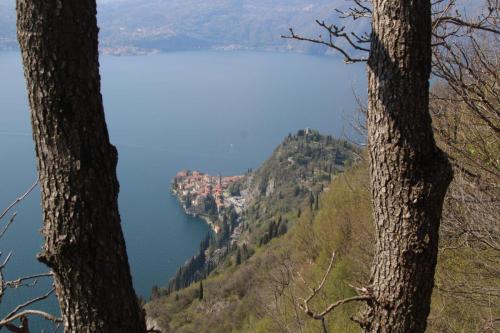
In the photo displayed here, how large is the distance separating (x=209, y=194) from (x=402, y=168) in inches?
2077

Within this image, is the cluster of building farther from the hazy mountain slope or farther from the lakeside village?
the hazy mountain slope

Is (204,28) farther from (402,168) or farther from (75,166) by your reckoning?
(75,166)

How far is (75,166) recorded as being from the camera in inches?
47.6

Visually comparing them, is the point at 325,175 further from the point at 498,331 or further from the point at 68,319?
the point at 68,319

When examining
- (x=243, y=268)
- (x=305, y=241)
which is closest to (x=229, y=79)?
(x=243, y=268)

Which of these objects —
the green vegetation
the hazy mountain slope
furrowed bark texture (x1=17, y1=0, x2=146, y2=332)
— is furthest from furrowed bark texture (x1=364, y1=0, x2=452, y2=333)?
the hazy mountain slope

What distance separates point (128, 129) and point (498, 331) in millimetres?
59187

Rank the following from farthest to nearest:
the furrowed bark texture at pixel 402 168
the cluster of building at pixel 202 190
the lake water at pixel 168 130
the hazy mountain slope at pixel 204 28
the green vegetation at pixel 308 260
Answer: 1. the hazy mountain slope at pixel 204 28
2. the cluster of building at pixel 202 190
3. the lake water at pixel 168 130
4. the green vegetation at pixel 308 260
5. the furrowed bark texture at pixel 402 168

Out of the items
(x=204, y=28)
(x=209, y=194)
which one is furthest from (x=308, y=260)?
(x=204, y=28)

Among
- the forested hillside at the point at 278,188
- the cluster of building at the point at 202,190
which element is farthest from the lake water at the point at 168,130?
the forested hillside at the point at 278,188

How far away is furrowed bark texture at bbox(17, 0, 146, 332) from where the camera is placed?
3.78ft

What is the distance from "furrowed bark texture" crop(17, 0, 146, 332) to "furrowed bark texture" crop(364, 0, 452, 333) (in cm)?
90

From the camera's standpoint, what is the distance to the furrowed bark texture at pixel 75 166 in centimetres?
115

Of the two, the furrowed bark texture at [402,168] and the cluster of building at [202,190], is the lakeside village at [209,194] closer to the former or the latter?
the cluster of building at [202,190]
